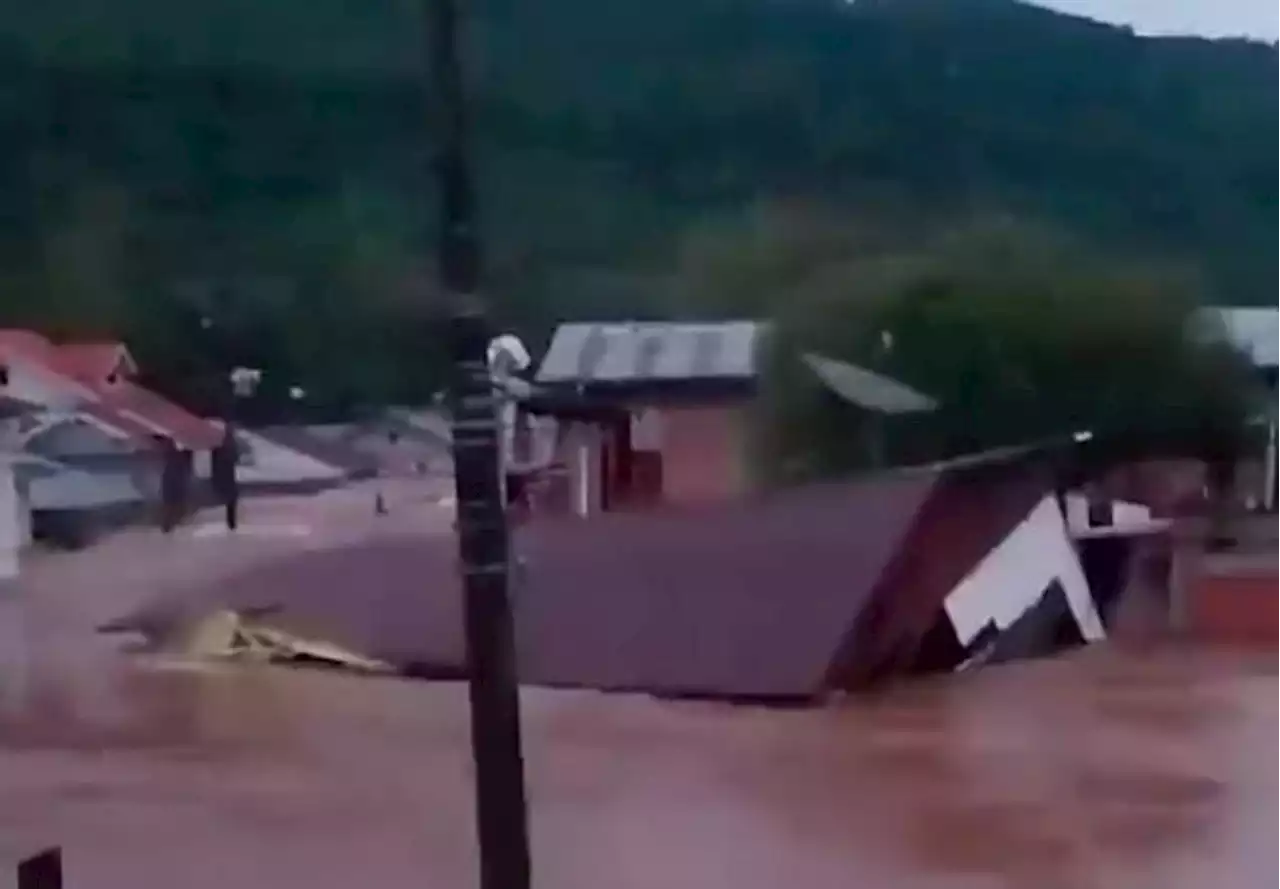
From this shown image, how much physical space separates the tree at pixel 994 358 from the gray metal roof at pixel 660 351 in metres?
0.03

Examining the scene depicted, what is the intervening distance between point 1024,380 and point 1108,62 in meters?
0.30

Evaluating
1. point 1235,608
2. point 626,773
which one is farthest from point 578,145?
point 1235,608

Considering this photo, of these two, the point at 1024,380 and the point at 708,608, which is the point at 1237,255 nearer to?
the point at 1024,380

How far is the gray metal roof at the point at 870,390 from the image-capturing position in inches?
92.4

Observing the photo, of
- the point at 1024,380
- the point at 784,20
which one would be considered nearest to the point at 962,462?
the point at 1024,380

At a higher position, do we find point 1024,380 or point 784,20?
point 784,20

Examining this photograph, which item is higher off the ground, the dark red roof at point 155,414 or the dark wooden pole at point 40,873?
the dark red roof at point 155,414

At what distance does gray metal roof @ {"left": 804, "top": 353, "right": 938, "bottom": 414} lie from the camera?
2.35 metres

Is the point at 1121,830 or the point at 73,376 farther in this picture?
the point at 73,376

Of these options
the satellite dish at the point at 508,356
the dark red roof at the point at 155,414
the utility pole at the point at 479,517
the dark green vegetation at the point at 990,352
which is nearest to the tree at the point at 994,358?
the dark green vegetation at the point at 990,352

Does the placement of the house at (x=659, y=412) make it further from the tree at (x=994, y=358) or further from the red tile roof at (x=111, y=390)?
the red tile roof at (x=111, y=390)

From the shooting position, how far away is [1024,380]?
7.67 ft

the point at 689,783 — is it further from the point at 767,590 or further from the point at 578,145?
the point at 578,145

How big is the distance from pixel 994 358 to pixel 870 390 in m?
0.11
